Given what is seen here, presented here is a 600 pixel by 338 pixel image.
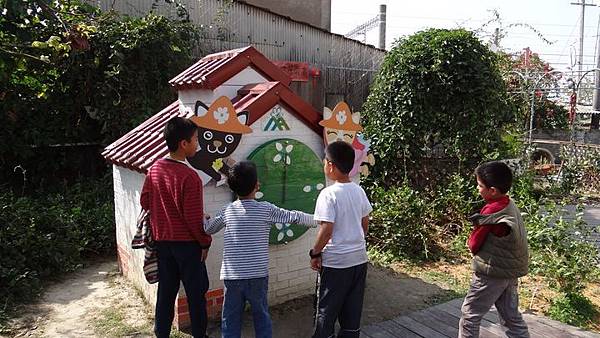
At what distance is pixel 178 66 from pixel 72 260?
3.71 metres

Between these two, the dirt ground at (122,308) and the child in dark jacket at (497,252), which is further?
the dirt ground at (122,308)

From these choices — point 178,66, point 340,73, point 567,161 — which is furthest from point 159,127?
point 567,161

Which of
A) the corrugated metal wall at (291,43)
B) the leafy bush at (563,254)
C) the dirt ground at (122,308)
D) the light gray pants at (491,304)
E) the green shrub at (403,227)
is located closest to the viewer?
the light gray pants at (491,304)

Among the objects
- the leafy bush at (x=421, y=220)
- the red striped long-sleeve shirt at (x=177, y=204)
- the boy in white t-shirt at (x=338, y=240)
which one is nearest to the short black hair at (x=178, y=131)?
the red striped long-sleeve shirt at (x=177, y=204)

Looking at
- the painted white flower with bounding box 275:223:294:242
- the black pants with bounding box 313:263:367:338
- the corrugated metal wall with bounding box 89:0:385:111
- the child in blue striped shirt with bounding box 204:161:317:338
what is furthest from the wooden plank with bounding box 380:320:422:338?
the corrugated metal wall with bounding box 89:0:385:111

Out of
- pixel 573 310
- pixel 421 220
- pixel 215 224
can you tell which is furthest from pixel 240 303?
pixel 421 220

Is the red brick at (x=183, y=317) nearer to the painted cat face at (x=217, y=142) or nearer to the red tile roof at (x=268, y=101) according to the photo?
the painted cat face at (x=217, y=142)

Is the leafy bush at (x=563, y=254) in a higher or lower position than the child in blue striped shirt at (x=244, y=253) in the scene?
lower

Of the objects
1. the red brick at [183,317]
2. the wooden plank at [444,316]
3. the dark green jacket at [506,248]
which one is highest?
the dark green jacket at [506,248]

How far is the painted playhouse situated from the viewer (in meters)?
3.61

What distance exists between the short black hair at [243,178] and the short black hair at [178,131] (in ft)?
1.35

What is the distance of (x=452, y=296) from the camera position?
4.61 m

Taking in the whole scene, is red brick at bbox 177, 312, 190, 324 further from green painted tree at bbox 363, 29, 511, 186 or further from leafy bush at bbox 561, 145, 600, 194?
leafy bush at bbox 561, 145, 600, 194

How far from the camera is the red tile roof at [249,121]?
3.77 meters
